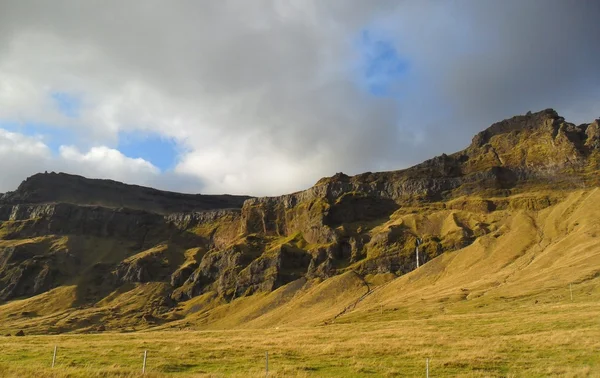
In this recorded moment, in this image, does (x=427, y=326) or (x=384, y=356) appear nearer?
(x=384, y=356)

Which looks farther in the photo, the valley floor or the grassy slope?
the grassy slope

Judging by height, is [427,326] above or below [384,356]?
below

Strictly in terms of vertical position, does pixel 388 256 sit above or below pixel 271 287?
above

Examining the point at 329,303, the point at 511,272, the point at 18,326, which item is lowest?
the point at 18,326

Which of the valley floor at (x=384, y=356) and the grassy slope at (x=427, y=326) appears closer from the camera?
the valley floor at (x=384, y=356)

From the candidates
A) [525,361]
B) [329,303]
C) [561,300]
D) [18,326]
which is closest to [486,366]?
[525,361]

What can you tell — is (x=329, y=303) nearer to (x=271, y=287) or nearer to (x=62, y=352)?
(x=271, y=287)

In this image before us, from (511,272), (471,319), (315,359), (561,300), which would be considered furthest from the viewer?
(511,272)

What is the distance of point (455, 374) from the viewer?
95.9 feet

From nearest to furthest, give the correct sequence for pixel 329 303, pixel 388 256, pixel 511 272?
1. pixel 511 272
2. pixel 329 303
3. pixel 388 256

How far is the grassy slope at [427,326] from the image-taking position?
109 ft

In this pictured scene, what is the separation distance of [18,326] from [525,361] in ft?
668

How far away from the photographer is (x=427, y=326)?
6012 cm

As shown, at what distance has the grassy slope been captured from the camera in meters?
33.2
